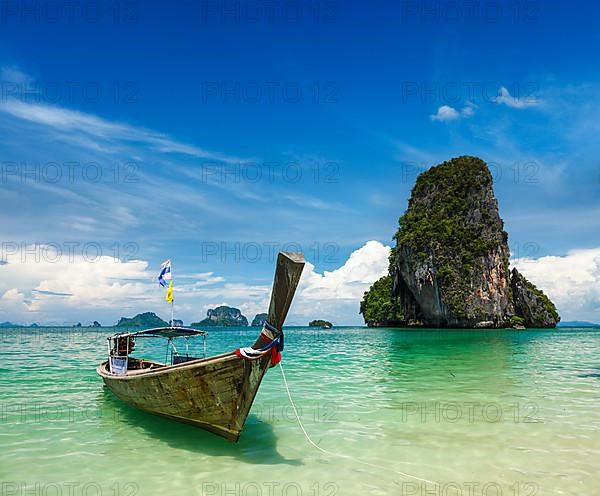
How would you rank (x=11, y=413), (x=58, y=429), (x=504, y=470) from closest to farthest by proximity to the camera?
1. (x=504, y=470)
2. (x=58, y=429)
3. (x=11, y=413)

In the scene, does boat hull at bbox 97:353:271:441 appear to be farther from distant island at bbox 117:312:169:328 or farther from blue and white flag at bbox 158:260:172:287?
distant island at bbox 117:312:169:328

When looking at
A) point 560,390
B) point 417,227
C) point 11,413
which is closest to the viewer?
point 11,413

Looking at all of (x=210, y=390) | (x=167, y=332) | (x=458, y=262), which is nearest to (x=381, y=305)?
(x=458, y=262)

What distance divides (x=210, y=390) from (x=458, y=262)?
64.1 m

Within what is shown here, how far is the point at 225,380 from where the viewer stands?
6.69 m

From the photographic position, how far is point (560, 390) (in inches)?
474

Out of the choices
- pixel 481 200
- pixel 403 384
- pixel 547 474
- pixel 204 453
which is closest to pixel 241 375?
pixel 204 453

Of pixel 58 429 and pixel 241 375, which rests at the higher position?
pixel 241 375

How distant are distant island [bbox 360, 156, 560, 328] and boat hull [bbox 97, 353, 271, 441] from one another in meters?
60.0

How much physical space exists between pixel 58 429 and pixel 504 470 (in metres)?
7.62

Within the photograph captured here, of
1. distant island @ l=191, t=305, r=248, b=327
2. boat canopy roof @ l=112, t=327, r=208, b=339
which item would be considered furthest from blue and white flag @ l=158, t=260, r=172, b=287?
distant island @ l=191, t=305, r=248, b=327

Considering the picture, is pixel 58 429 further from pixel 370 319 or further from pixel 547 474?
pixel 370 319

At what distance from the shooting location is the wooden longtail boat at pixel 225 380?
612 cm

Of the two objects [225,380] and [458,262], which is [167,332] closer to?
[225,380]
